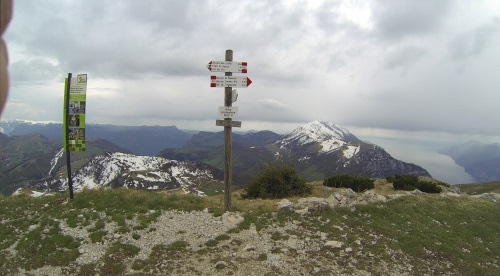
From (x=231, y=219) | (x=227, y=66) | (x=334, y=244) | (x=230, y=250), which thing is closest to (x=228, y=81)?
(x=227, y=66)

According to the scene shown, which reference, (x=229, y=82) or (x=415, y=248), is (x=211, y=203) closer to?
(x=229, y=82)

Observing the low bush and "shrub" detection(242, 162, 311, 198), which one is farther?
A: the low bush

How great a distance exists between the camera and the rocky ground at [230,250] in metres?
10.4

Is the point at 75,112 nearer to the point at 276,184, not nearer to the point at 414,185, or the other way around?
the point at 276,184

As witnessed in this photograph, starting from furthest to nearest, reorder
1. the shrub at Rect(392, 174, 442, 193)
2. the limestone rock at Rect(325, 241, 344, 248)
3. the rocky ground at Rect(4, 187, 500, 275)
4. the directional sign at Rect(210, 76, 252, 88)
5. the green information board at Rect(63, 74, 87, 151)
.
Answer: the shrub at Rect(392, 174, 442, 193) → the green information board at Rect(63, 74, 87, 151) → the directional sign at Rect(210, 76, 252, 88) → the limestone rock at Rect(325, 241, 344, 248) → the rocky ground at Rect(4, 187, 500, 275)

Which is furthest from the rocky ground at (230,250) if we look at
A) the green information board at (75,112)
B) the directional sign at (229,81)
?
the directional sign at (229,81)

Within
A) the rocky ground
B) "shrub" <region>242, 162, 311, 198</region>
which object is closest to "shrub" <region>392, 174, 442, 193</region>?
"shrub" <region>242, 162, 311, 198</region>

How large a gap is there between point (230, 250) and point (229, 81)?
25.8 feet

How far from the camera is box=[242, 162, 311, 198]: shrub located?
2294cm

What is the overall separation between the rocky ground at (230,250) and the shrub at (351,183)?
1377cm

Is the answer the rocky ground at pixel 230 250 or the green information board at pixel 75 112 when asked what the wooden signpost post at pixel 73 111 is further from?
the rocky ground at pixel 230 250

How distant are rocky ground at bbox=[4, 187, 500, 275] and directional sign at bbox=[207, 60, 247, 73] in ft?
23.2

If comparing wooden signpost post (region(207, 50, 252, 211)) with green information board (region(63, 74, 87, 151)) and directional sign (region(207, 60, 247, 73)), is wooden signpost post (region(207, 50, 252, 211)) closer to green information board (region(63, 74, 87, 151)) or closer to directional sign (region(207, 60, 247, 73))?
directional sign (region(207, 60, 247, 73))

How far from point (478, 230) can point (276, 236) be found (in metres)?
11.2
